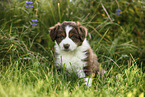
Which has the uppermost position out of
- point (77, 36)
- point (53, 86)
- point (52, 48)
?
point (77, 36)

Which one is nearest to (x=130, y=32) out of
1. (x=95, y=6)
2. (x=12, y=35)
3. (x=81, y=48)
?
(x=95, y=6)

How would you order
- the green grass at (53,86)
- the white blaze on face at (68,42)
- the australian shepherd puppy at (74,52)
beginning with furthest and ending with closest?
1. the australian shepherd puppy at (74,52)
2. the white blaze on face at (68,42)
3. the green grass at (53,86)

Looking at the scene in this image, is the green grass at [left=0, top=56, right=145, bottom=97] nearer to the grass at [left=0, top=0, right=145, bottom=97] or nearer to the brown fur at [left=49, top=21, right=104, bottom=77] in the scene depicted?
the grass at [left=0, top=0, right=145, bottom=97]

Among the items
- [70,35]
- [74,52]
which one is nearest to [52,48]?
[74,52]

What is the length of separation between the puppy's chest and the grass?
0.24m

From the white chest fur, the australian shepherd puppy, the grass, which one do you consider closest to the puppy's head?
the australian shepherd puppy

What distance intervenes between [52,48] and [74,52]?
1.35 m

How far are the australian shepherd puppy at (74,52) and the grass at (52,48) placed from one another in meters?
0.23

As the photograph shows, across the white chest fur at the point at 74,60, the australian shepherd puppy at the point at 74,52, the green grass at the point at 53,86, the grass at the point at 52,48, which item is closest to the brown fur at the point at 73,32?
the australian shepherd puppy at the point at 74,52

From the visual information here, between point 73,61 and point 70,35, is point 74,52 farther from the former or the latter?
point 70,35

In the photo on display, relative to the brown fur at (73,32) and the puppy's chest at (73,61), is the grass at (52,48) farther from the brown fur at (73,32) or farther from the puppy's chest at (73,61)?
the brown fur at (73,32)

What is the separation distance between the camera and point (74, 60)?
432 centimetres

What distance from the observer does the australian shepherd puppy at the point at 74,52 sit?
421 centimetres

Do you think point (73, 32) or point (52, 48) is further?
point (52, 48)
